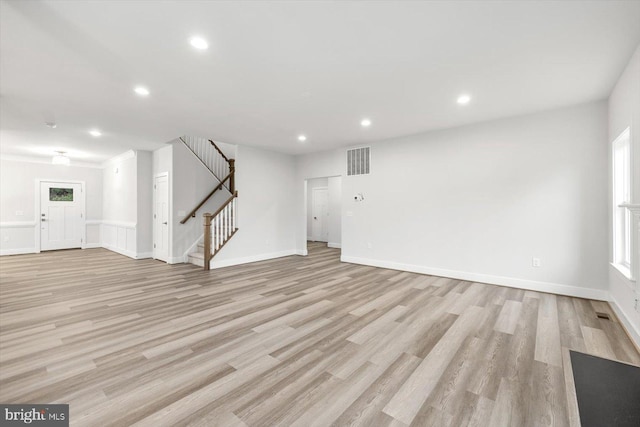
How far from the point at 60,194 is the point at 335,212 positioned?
8844 mm

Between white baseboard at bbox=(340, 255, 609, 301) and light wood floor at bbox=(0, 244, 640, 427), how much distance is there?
0.56ft

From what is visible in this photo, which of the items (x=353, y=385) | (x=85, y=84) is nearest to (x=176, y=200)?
(x=85, y=84)

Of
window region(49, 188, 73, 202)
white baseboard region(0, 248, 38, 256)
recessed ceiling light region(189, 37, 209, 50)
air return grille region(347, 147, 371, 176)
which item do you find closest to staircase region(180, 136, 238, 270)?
air return grille region(347, 147, 371, 176)

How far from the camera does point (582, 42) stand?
255cm

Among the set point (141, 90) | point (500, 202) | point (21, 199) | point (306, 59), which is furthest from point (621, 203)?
point (21, 199)

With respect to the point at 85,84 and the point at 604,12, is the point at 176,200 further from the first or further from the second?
the point at 604,12

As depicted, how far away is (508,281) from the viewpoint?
4617 millimetres

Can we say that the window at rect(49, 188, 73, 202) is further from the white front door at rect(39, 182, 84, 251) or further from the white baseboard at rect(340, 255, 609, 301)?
the white baseboard at rect(340, 255, 609, 301)

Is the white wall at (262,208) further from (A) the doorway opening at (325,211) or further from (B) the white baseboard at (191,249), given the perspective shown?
(A) the doorway opening at (325,211)

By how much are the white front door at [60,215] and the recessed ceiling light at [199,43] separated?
30.5 feet

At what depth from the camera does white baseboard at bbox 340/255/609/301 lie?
4.00 meters

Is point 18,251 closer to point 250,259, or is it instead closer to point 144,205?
point 144,205

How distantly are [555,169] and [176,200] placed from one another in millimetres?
7442

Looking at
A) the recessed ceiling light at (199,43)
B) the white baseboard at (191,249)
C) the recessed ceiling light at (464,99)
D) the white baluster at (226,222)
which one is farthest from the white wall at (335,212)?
the recessed ceiling light at (199,43)
